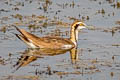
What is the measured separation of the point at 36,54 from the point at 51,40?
1.26 metres

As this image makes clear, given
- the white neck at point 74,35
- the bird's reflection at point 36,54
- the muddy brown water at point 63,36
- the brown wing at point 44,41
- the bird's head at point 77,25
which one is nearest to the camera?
the muddy brown water at point 63,36

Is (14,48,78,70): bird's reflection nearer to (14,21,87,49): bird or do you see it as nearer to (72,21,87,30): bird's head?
(14,21,87,49): bird

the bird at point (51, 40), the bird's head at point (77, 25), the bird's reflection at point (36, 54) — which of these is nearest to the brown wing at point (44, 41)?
the bird at point (51, 40)

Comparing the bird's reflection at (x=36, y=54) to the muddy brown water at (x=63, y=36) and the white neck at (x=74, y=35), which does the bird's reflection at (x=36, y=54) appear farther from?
the white neck at (x=74, y=35)

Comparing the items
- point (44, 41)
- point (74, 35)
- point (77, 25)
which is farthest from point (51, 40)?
point (77, 25)

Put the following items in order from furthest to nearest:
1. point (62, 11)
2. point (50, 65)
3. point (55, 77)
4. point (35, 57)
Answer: point (62, 11) < point (35, 57) < point (50, 65) < point (55, 77)

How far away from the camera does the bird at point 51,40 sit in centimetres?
1802

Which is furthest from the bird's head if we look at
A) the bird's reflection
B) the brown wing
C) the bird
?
the bird's reflection

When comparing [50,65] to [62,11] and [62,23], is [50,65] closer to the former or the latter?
[62,23]

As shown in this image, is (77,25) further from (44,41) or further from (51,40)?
(44,41)

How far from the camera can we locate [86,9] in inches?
939

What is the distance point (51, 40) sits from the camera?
18484 mm

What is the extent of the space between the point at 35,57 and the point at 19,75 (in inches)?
95.5

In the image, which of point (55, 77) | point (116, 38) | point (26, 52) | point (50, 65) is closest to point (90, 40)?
point (116, 38)
